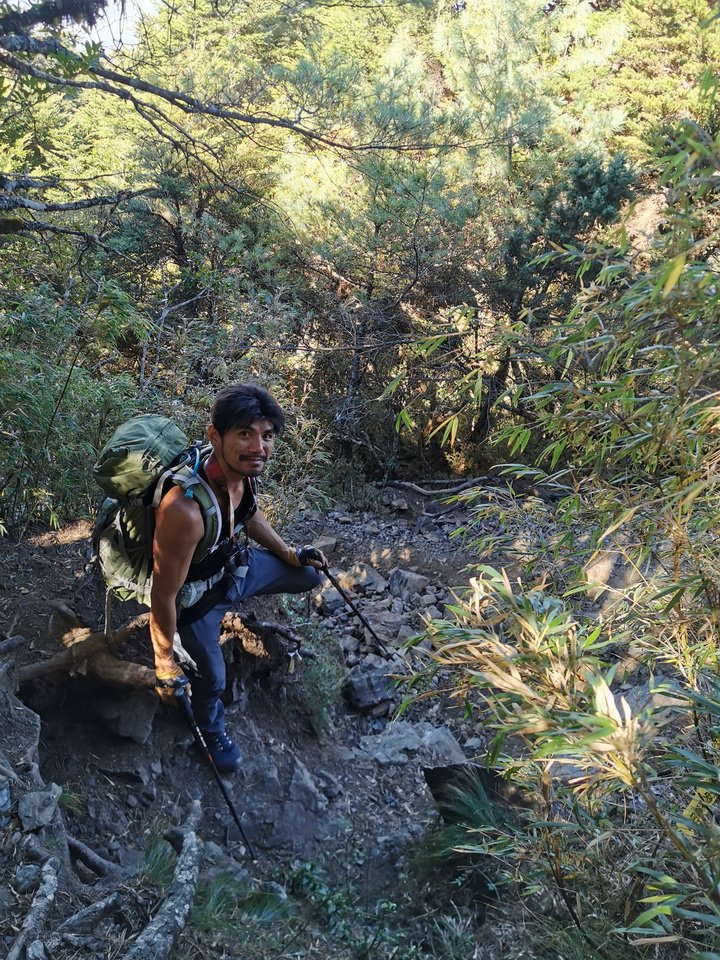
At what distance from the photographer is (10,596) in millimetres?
4098

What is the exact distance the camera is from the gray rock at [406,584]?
646 centimetres

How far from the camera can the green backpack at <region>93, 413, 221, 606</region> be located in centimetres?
303

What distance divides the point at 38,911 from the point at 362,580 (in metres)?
4.38

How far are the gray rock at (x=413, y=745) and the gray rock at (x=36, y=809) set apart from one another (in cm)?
208

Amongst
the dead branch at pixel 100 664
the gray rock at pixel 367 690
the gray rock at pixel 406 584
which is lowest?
the gray rock at pixel 367 690

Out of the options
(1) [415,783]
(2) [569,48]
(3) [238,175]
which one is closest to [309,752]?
(1) [415,783]

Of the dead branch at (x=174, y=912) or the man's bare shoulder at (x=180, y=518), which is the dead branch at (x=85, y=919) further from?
the man's bare shoulder at (x=180, y=518)

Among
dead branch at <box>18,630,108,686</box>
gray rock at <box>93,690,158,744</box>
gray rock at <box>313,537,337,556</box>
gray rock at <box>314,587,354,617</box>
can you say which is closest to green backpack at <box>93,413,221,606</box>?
dead branch at <box>18,630,108,686</box>

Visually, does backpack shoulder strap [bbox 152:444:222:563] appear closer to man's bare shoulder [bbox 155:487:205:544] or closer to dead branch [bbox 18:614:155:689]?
man's bare shoulder [bbox 155:487:205:544]

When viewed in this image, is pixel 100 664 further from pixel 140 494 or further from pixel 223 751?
pixel 140 494

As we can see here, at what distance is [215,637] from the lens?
3588 millimetres

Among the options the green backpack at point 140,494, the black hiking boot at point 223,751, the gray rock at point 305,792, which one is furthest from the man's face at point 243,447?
the gray rock at point 305,792

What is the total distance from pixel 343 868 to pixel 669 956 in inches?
68.5

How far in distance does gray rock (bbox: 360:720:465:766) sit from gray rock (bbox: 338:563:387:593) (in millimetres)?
1793
